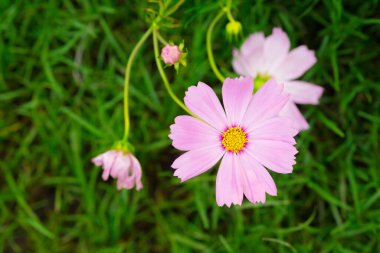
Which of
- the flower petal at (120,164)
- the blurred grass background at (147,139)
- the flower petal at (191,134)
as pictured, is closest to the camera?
the flower petal at (191,134)

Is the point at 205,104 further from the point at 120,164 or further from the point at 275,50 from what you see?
the point at 275,50

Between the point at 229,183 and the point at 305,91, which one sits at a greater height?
the point at 305,91

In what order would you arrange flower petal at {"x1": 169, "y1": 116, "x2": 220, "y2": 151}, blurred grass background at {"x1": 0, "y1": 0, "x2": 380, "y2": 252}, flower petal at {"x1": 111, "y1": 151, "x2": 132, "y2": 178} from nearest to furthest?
flower petal at {"x1": 169, "y1": 116, "x2": 220, "y2": 151} → flower petal at {"x1": 111, "y1": 151, "x2": 132, "y2": 178} → blurred grass background at {"x1": 0, "y1": 0, "x2": 380, "y2": 252}

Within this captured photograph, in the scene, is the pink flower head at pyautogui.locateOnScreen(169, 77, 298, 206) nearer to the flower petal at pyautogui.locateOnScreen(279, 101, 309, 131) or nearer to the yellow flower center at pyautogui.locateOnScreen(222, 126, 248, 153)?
the yellow flower center at pyautogui.locateOnScreen(222, 126, 248, 153)

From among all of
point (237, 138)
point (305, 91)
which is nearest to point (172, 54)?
point (237, 138)

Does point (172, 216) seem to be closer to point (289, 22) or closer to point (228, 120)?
point (228, 120)

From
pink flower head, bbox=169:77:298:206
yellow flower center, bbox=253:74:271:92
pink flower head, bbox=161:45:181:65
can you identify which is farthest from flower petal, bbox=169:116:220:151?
yellow flower center, bbox=253:74:271:92

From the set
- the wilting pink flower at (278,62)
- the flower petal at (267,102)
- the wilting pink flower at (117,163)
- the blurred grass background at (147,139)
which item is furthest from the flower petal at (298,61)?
the wilting pink flower at (117,163)

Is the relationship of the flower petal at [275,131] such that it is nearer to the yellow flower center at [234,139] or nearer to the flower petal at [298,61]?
the yellow flower center at [234,139]
